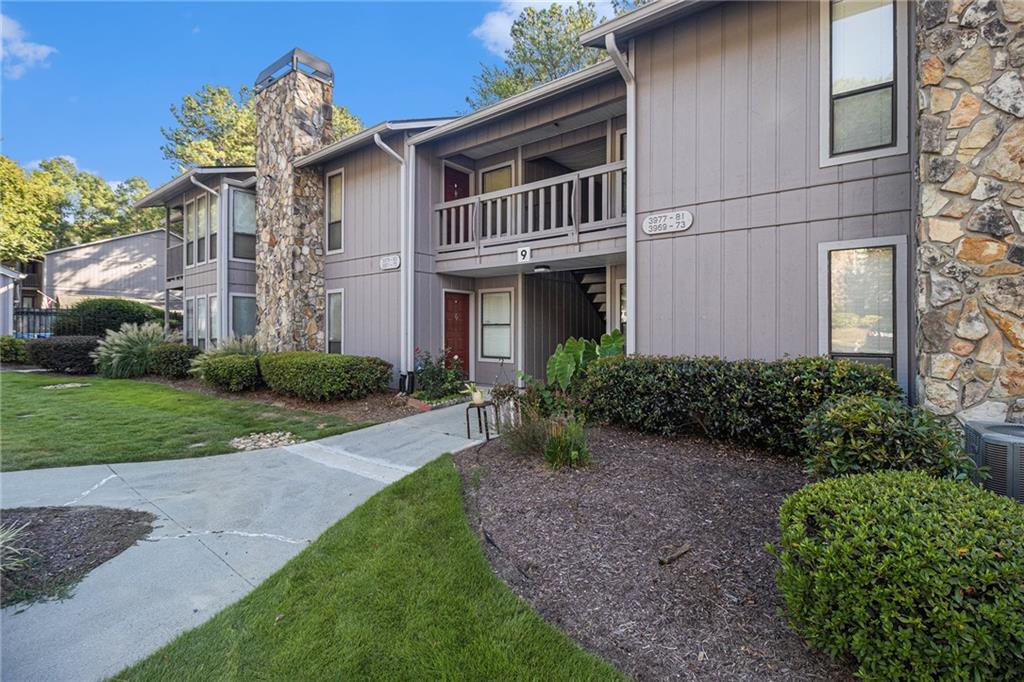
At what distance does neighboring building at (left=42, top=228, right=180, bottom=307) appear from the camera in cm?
2672

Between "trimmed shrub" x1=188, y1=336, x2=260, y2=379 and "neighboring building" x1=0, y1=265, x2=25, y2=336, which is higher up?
"neighboring building" x1=0, y1=265, x2=25, y2=336

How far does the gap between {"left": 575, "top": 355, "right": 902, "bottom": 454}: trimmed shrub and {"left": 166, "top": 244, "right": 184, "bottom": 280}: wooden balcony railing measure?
1609 cm

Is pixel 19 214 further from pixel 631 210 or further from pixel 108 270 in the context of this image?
pixel 631 210

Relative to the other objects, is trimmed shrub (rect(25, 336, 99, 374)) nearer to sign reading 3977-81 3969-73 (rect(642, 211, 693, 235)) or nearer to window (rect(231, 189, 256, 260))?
window (rect(231, 189, 256, 260))

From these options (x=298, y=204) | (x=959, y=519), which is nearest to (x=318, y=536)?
(x=959, y=519)

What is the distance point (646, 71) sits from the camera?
23.0ft

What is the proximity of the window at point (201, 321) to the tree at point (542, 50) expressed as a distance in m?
13.9

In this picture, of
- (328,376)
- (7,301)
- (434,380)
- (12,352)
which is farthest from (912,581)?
(7,301)

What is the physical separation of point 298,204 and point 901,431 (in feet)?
40.7

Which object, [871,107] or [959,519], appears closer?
[959,519]

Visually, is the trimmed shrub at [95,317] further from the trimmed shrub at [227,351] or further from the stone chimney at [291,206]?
the stone chimney at [291,206]

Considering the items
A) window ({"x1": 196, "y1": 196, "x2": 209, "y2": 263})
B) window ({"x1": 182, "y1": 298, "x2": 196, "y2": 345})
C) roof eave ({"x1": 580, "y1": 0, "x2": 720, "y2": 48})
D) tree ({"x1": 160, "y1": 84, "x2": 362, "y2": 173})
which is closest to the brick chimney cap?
window ({"x1": 196, "y1": 196, "x2": 209, "y2": 263})

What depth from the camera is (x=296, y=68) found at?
11.8 m

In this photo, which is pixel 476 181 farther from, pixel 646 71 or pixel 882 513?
pixel 882 513
